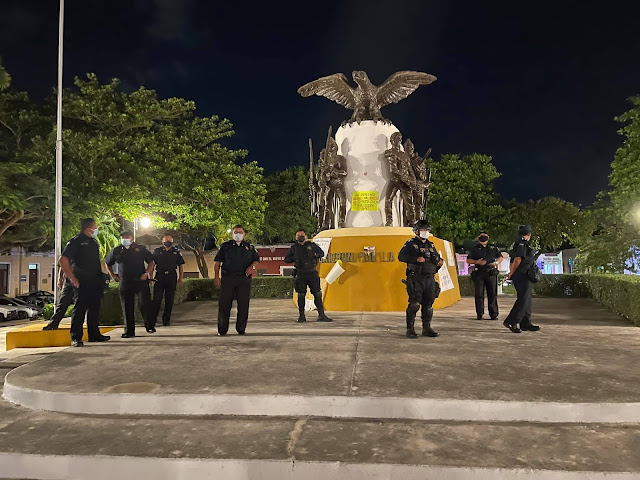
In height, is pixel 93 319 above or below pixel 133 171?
below

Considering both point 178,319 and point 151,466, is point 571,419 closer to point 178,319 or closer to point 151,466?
point 151,466

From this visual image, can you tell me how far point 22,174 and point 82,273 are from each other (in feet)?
42.3

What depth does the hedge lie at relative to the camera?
9.05 meters

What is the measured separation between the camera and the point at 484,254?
9.02 metres

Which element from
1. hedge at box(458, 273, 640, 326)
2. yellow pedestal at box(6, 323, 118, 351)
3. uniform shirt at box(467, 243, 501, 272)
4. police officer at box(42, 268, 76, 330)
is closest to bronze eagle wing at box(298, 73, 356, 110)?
uniform shirt at box(467, 243, 501, 272)

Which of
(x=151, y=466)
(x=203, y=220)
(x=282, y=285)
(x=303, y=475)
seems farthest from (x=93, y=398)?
(x=203, y=220)

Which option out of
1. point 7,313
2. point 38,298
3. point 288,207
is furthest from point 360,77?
point 288,207

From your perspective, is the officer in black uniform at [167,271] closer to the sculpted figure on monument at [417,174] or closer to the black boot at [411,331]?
the black boot at [411,331]

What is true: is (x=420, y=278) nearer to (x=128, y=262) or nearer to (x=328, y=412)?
(x=328, y=412)

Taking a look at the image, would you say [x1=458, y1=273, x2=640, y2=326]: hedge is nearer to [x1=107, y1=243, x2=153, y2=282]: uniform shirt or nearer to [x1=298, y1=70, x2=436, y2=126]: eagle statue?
[x1=298, y1=70, x2=436, y2=126]: eagle statue

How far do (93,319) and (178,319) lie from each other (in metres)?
3.16

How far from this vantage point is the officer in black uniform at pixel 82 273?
6.50m

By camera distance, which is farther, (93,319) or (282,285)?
(282,285)

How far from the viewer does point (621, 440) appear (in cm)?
333
